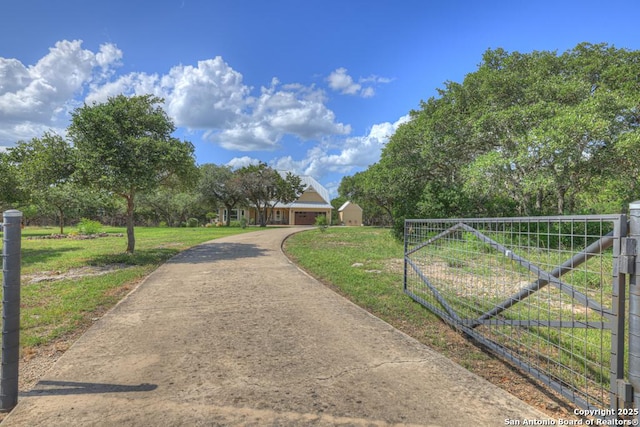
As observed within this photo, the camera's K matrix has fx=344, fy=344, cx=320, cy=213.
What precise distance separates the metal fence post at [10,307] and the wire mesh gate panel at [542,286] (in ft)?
13.1

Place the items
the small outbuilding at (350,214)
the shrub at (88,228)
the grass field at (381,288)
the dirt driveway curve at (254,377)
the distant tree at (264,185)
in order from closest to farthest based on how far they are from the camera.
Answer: the dirt driveway curve at (254,377)
the grass field at (381,288)
the shrub at (88,228)
the distant tree at (264,185)
the small outbuilding at (350,214)

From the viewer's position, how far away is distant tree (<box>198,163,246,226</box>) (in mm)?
35438

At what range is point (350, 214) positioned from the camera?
53.8 m

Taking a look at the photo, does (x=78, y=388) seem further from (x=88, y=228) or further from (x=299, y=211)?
(x=299, y=211)

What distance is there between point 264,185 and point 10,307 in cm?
3302

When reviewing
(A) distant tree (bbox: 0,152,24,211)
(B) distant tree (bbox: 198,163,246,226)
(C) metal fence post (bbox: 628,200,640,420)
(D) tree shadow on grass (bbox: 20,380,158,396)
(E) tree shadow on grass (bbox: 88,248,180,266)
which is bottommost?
(D) tree shadow on grass (bbox: 20,380,158,396)

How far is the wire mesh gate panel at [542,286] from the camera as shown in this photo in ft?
7.65

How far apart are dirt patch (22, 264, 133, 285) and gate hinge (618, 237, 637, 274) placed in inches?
379

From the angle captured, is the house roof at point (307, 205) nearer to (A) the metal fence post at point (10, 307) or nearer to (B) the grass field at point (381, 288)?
(B) the grass field at point (381, 288)

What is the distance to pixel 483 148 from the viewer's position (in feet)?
53.4

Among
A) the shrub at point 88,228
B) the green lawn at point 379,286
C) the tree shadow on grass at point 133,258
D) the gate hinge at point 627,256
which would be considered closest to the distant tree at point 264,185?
the shrub at point 88,228

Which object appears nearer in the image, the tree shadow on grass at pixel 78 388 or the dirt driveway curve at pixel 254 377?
the dirt driveway curve at pixel 254 377

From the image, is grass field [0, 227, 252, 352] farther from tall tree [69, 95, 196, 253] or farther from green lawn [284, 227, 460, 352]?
green lawn [284, 227, 460, 352]

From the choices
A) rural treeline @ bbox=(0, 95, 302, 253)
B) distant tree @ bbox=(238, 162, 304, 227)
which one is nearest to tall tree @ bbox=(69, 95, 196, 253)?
rural treeline @ bbox=(0, 95, 302, 253)
